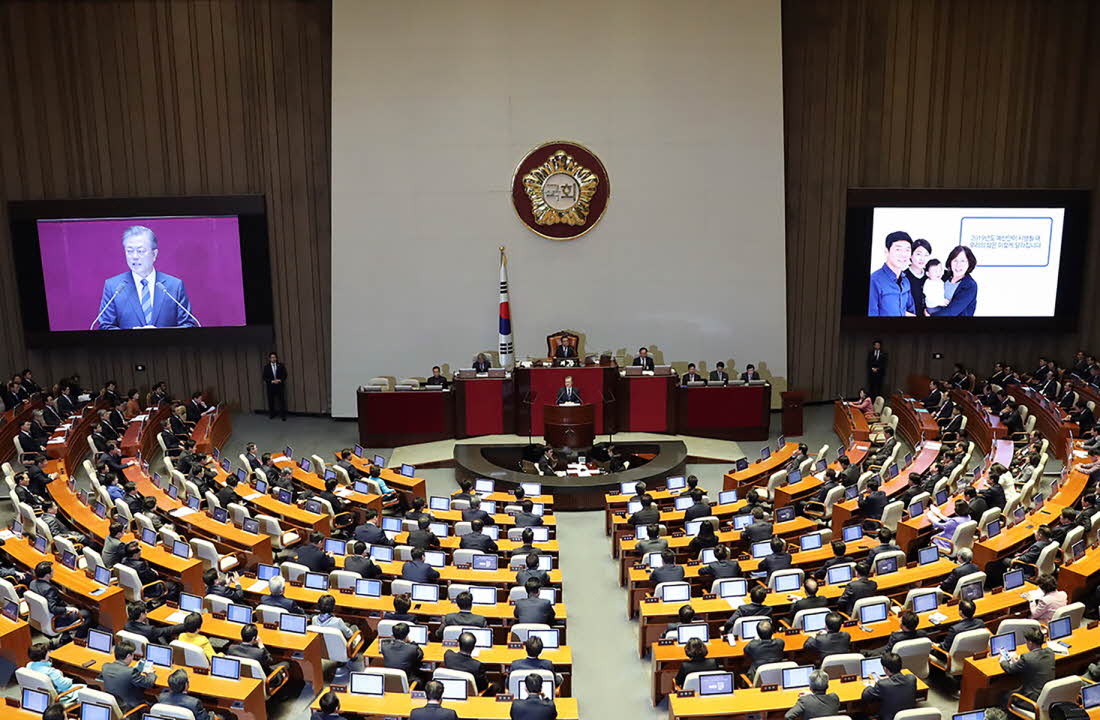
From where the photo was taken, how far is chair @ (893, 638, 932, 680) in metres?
8.73

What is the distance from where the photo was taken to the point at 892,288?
20.5m

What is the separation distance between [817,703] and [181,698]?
522 cm

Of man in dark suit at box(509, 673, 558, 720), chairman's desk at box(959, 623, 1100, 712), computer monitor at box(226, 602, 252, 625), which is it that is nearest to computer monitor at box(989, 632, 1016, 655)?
chairman's desk at box(959, 623, 1100, 712)

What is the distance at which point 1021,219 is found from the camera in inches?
→ 795

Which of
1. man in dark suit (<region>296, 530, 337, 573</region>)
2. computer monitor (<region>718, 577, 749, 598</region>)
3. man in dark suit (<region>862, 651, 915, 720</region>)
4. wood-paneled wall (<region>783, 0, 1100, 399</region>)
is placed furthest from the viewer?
wood-paneled wall (<region>783, 0, 1100, 399</region>)

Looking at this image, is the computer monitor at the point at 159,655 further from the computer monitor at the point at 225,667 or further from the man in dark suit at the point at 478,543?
the man in dark suit at the point at 478,543

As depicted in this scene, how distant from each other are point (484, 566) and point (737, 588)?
301 cm

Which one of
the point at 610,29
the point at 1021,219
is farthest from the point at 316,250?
the point at 1021,219

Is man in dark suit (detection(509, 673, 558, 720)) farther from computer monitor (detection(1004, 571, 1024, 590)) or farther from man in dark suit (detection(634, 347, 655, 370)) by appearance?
man in dark suit (detection(634, 347, 655, 370))

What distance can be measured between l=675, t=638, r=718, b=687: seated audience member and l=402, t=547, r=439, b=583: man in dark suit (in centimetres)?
321

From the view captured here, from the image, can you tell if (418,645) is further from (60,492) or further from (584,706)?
(60,492)

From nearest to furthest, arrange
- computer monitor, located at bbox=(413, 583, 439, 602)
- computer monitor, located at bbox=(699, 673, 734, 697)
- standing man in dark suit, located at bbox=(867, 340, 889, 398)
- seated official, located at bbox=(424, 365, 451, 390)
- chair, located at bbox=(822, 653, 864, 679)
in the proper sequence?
computer monitor, located at bbox=(699, 673, 734, 697)
chair, located at bbox=(822, 653, 864, 679)
computer monitor, located at bbox=(413, 583, 439, 602)
seated official, located at bbox=(424, 365, 451, 390)
standing man in dark suit, located at bbox=(867, 340, 889, 398)

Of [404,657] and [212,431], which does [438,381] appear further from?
[404,657]

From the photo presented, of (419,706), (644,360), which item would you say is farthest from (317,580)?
(644,360)
